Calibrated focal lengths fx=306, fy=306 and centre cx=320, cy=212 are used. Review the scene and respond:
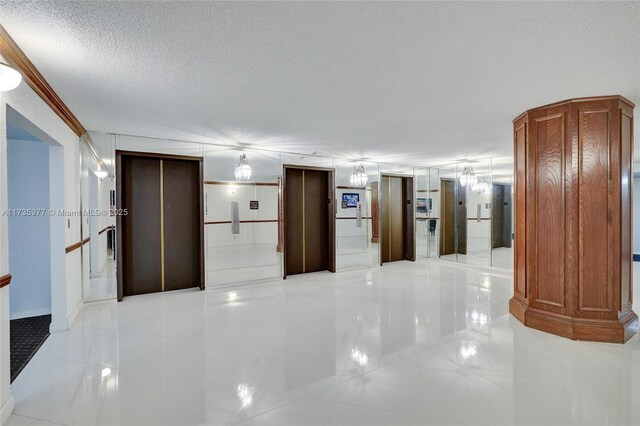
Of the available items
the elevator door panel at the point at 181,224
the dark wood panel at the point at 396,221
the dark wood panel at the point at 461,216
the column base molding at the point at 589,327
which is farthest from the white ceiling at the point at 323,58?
the dark wood panel at the point at 461,216

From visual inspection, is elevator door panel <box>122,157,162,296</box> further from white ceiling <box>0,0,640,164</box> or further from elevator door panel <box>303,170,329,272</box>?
elevator door panel <box>303,170,329,272</box>

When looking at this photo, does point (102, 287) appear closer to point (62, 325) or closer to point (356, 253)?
→ point (62, 325)

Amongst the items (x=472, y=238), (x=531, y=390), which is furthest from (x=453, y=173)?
(x=531, y=390)

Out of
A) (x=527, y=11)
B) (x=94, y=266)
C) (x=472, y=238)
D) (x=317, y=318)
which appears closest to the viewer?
(x=527, y=11)

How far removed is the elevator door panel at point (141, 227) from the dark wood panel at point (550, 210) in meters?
5.91

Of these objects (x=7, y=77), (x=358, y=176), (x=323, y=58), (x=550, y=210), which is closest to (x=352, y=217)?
(x=358, y=176)

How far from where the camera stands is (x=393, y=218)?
27.9 ft

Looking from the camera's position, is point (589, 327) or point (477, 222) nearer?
point (589, 327)

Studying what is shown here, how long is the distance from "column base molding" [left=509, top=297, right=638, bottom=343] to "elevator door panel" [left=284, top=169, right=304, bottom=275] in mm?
4538

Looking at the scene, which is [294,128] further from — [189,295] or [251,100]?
[189,295]

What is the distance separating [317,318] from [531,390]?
8.01 feet

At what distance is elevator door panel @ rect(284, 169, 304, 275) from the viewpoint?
269 inches

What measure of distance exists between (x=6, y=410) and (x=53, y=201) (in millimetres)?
2437

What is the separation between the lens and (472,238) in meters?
8.76
